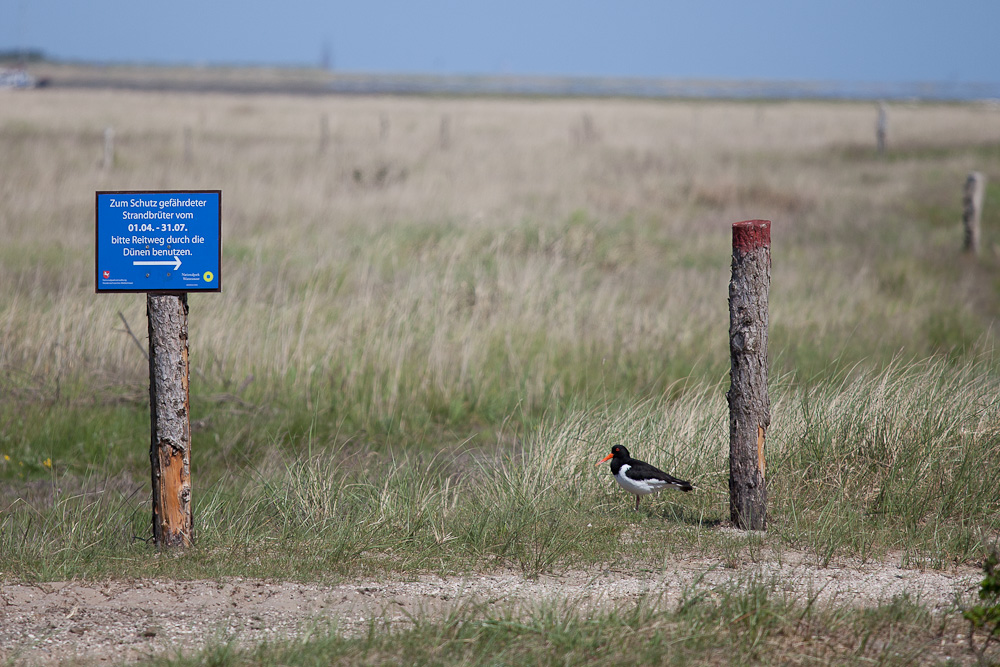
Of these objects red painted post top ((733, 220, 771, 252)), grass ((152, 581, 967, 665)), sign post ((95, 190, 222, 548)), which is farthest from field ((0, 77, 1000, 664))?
red painted post top ((733, 220, 771, 252))

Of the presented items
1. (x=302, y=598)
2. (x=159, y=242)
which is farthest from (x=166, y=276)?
(x=302, y=598)

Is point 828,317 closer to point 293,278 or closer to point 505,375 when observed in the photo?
point 505,375

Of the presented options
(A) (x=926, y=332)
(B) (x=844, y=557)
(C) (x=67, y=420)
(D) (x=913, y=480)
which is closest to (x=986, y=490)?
(D) (x=913, y=480)

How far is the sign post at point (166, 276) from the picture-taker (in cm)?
430

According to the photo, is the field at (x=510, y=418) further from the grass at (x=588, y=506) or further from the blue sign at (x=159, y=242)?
the blue sign at (x=159, y=242)

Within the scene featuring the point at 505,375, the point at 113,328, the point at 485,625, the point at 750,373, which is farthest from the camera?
the point at 505,375

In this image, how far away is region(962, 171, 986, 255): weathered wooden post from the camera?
43.0ft

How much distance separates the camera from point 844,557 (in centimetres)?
438

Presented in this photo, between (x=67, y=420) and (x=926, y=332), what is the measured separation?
803cm

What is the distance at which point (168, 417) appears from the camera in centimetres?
432

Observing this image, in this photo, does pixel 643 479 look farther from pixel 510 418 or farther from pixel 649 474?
pixel 510 418

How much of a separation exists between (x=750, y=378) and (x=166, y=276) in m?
2.85

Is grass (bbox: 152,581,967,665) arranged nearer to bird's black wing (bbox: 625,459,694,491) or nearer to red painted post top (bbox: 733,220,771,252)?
bird's black wing (bbox: 625,459,694,491)

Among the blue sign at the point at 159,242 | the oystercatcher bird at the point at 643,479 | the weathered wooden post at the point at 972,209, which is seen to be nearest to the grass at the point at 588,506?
the oystercatcher bird at the point at 643,479
